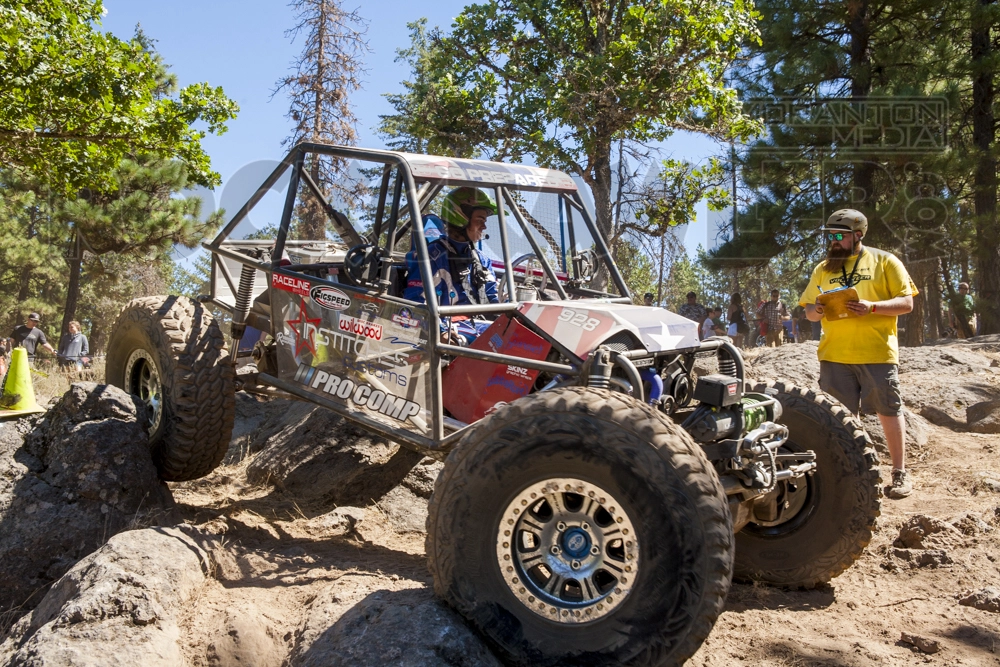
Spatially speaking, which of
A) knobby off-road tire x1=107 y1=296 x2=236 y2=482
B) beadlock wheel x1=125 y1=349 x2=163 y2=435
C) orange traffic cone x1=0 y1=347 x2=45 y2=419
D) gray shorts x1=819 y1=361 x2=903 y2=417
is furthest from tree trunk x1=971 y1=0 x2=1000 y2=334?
orange traffic cone x1=0 y1=347 x2=45 y2=419

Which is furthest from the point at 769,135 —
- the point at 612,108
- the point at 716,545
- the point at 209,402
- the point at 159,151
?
Result: the point at 716,545

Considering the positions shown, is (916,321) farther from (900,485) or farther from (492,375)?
(492,375)

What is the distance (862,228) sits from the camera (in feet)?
19.3

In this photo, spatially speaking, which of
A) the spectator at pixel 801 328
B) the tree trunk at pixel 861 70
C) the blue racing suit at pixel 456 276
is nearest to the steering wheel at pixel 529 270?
the blue racing suit at pixel 456 276

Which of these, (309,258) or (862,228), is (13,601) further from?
(862,228)

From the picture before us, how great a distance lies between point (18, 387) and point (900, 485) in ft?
21.1

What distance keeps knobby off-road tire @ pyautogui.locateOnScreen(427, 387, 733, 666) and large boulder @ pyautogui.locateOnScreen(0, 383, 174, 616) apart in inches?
99.1

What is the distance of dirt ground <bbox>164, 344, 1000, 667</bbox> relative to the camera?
3.63 meters

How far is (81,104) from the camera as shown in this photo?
1176cm

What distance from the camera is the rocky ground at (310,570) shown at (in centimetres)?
344

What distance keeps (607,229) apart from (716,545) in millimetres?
9846

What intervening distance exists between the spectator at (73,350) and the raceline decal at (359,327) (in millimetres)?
13690

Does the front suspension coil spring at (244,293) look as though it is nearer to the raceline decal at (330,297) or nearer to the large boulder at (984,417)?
the raceline decal at (330,297)

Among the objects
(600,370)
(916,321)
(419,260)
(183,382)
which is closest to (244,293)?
(183,382)
